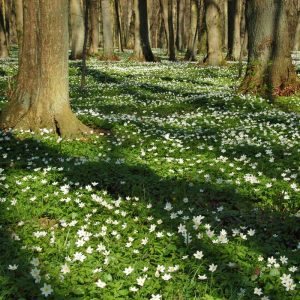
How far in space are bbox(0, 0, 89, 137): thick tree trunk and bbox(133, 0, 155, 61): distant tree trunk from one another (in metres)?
25.0

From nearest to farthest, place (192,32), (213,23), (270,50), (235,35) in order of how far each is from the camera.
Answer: (270,50), (213,23), (235,35), (192,32)

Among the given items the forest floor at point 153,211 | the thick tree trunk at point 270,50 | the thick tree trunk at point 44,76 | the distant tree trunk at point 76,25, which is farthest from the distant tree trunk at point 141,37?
the thick tree trunk at point 44,76

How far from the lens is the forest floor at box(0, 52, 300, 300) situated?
454 centimetres

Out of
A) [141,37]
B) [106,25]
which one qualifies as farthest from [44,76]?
[106,25]

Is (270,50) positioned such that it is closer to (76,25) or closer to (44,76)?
(44,76)

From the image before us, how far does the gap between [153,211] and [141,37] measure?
99.3 feet

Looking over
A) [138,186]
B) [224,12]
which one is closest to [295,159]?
[138,186]

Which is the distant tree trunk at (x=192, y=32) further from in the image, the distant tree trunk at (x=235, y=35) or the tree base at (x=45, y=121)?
the tree base at (x=45, y=121)

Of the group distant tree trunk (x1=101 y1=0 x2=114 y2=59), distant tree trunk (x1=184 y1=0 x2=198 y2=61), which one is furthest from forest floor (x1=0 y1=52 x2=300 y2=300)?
distant tree trunk (x1=184 y1=0 x2=198 y2=61)

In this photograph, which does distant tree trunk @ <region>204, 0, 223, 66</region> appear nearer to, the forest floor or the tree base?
the forest floor

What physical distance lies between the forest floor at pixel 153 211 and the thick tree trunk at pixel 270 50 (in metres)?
3.72

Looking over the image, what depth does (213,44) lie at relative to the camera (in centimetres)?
2923

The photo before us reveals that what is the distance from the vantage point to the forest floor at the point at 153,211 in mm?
4539

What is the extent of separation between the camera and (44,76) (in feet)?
34.8
